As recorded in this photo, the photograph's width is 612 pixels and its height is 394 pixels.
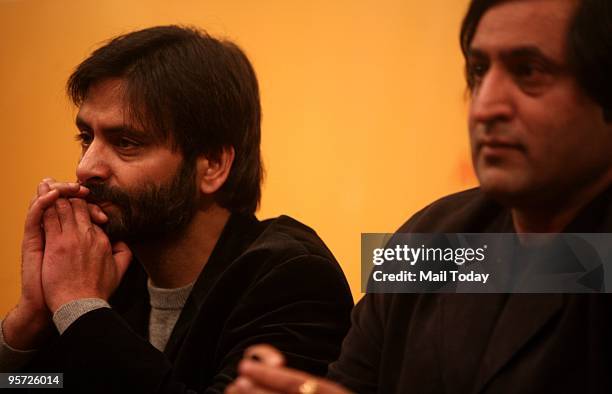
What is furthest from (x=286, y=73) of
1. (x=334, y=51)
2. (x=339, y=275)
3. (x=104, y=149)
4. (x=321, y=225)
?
(x=339, y=275)

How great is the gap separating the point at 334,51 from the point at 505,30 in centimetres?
125

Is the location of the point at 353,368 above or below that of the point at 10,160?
below

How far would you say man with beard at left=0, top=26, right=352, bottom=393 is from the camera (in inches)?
59.3

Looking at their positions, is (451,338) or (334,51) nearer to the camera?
(451,338)

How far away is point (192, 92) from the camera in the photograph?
1828mm

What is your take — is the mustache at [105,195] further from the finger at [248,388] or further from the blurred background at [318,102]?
the finger at [248,388]

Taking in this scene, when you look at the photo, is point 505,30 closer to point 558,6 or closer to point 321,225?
point 558,6

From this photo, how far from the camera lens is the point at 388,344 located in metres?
1.20

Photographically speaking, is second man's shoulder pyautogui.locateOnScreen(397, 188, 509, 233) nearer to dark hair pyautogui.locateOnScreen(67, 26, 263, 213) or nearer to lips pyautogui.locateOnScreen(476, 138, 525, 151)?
lips pyautogui.locateOnScreen(476, 138, 525, 151)

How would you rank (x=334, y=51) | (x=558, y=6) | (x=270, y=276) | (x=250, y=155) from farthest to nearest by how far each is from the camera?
(x=334, y=51) → (x=250, y=155) → (x=270, y=276) → (x=558, y=6)

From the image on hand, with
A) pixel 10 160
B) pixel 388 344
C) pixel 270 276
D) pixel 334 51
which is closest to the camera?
pixel 388 344

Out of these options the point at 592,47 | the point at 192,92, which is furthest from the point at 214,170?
the point at 592,47

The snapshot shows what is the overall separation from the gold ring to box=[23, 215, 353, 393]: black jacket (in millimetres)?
490

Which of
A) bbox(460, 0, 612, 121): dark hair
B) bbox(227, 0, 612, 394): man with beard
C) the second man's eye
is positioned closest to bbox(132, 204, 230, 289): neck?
the second man's eye
